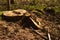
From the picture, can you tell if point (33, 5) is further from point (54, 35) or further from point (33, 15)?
point (54, 35)

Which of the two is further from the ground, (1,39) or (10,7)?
(10,7)

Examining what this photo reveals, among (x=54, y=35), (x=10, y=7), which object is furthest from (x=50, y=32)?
(x=10, y=7)

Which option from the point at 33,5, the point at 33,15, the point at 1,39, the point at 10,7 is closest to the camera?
the point at 1,39

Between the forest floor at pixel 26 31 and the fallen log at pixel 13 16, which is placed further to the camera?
the fallen log at pixel 13 16

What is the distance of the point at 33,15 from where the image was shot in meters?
8.67

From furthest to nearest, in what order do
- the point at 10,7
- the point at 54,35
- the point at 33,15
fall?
1. the point at 10,7
2. the point at 33,15
3. the point at 54,35

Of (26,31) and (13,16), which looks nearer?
(26,31)

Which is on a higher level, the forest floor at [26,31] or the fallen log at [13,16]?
the fallen log at [13,16]

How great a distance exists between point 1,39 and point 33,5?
4.98 metres

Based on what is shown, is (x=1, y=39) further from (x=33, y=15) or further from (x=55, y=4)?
(x=55, y=4)

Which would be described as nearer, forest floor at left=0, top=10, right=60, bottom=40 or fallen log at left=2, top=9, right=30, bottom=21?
forest floor at left=0, top=10, right=60, bottom=40

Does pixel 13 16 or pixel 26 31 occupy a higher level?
pixel 13 16

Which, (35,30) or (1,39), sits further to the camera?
(35,30)

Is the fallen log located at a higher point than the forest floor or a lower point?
higher
